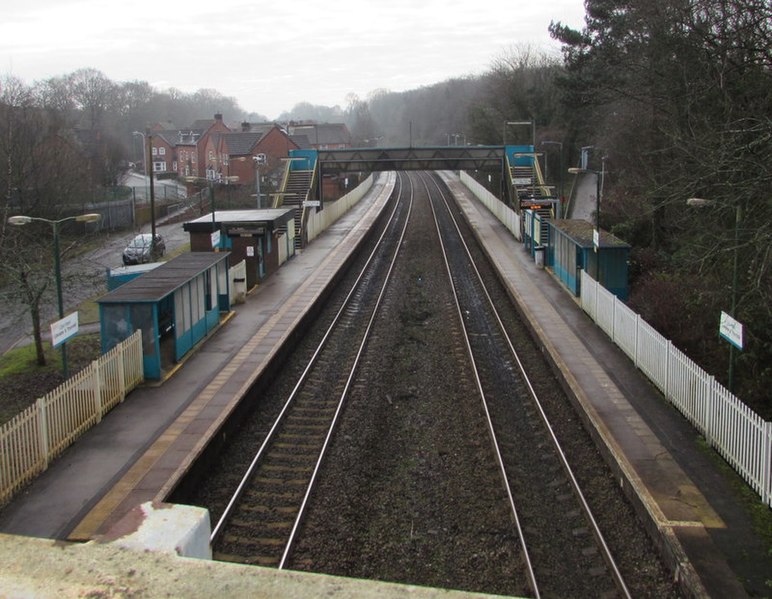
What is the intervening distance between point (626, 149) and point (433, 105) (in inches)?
5052

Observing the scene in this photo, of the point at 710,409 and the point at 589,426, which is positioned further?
the point at 589,426

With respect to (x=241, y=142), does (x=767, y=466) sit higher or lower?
→ lower

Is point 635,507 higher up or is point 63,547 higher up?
point 63,547

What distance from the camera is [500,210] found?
46.5m

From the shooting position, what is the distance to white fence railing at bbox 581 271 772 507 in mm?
10484

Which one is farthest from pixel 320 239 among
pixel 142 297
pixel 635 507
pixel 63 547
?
pixel 63 547

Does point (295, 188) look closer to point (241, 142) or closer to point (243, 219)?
point (243, 219)

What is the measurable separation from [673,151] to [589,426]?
13.2m

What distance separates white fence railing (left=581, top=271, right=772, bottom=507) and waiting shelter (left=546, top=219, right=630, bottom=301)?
4400 mm

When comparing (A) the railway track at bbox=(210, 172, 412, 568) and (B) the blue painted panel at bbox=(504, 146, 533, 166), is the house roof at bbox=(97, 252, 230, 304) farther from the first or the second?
(B) the blue painted panel at bbox=(504, 146, 533, 166)

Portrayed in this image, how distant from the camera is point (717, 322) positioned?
16.5m

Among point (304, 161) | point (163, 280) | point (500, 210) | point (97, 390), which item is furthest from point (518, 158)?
point (97, 390)

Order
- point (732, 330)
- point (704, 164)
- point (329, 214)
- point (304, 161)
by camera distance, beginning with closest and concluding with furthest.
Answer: point (732, 330) → point (704, 164) → point (329, 214) → point (304, 161)

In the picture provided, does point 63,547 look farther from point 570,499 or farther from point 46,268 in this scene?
point 46,268
